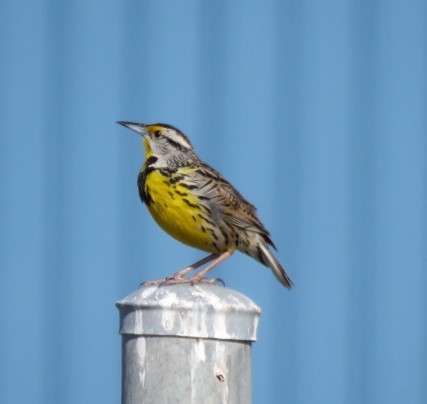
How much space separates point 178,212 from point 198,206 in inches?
5.2

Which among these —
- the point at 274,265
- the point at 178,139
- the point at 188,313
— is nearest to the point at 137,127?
the point at 178,139

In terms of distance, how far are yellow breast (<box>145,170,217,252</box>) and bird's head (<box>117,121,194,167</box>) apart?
0.25m

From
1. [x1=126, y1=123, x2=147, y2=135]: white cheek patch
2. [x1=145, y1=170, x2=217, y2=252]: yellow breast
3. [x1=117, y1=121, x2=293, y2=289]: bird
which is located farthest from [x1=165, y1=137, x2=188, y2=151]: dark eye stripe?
[x1=145, y1=170, x2=217, y2=252]: yellow breast

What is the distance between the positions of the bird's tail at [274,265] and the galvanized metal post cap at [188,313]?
5.97ft

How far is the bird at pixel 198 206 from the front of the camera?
400 cm

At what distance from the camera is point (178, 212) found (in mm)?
3996

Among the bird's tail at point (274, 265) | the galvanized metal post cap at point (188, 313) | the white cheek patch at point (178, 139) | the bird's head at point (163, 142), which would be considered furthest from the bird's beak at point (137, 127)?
the galvanized metal post cap at point (188, 313)

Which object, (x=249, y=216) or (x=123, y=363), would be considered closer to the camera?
(x=123, y=363)

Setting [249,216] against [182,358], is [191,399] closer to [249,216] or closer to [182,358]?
[182,358]

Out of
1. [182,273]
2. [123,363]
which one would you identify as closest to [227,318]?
[123,363]

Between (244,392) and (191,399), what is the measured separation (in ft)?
0.51

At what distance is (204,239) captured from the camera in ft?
13.3

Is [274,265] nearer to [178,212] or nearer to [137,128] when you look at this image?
[178,212]

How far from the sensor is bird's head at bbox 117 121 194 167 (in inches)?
174
